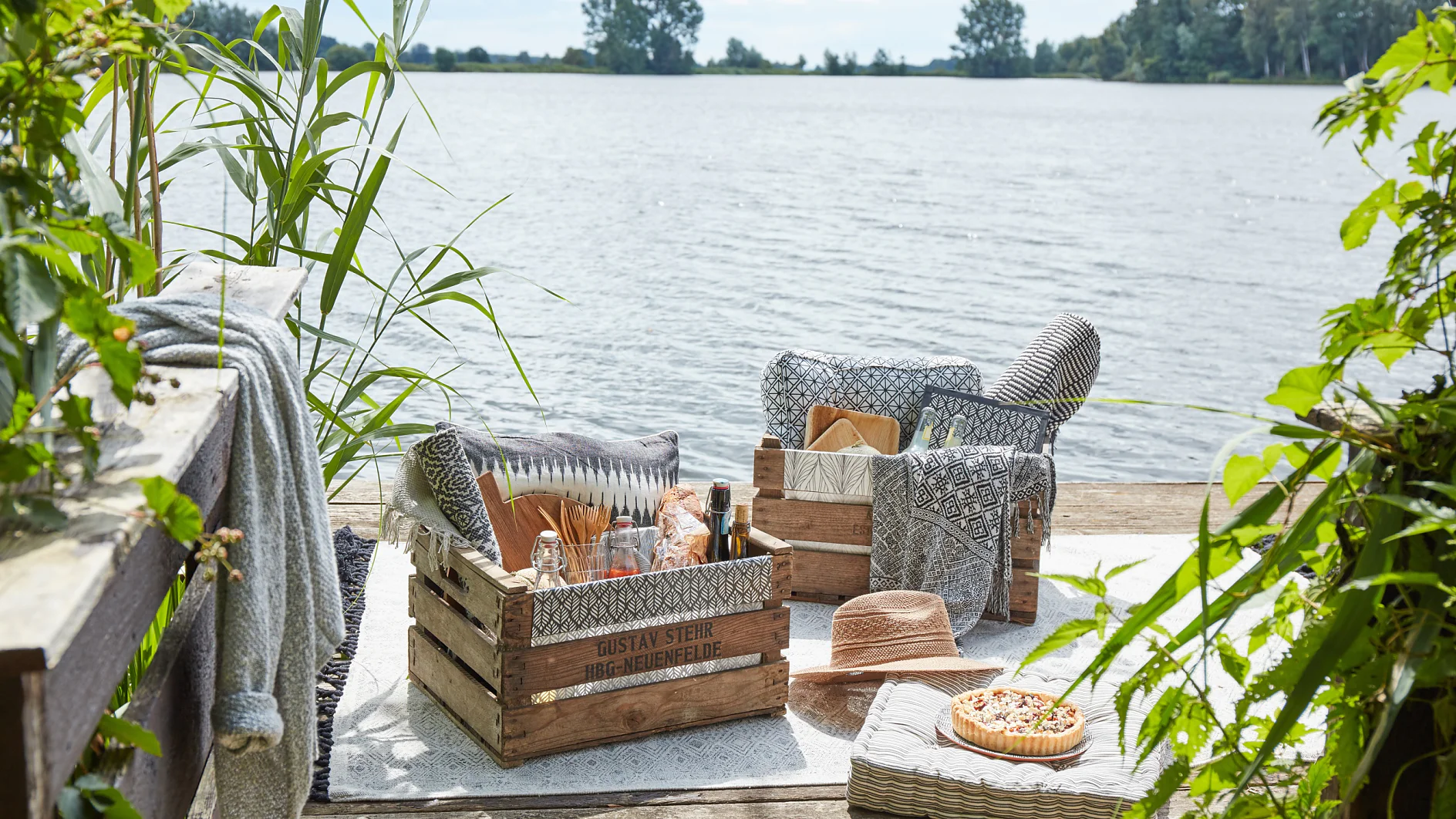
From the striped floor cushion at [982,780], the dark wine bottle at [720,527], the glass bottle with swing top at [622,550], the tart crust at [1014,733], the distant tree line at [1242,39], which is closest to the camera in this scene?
the striped floor cushion at [982,780]

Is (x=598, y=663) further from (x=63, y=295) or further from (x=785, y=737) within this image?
(x=63, y=295)

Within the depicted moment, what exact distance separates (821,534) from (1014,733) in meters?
1.09

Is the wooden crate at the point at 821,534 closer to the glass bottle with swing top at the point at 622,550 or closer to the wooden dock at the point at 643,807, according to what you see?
the glass bottle with swing top at the point at 622,550

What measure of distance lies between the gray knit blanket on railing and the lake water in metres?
2.36

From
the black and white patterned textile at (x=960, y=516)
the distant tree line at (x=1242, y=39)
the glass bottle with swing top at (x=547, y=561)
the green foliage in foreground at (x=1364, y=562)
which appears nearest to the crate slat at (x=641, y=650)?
the glass bottle with swing top at (x=547, y=561)

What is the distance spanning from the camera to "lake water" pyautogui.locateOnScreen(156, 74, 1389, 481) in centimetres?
714

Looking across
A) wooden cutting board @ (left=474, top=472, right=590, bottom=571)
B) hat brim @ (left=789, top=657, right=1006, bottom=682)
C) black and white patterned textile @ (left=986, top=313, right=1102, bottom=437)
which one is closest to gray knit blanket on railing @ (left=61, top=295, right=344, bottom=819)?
wooden cutting board @ (left=474, top=472, right=590, bottom=571)

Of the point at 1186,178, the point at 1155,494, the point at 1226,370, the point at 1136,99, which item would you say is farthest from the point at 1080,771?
the point at 1136,99

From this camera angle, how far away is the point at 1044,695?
7.92 feet

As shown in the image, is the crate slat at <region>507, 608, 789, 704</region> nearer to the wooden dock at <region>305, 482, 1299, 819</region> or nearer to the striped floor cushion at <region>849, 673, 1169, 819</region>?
the wooden dock at <region>305, 482, 1299, 819</region>

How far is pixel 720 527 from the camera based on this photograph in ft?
8.58

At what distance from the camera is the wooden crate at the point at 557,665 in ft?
7.55

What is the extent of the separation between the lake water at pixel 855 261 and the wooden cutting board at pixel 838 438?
3.29 feet

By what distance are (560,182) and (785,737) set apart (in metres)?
14.6
